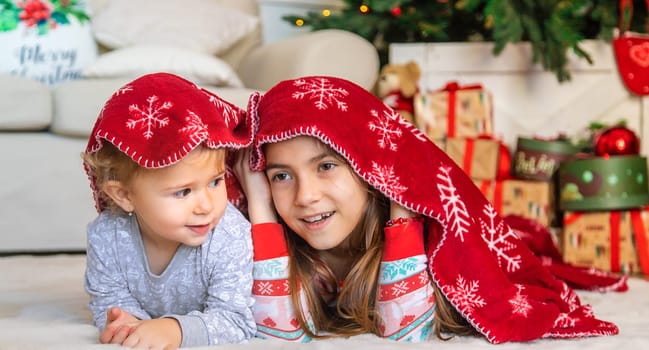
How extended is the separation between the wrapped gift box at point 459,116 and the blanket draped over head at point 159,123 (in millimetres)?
1348

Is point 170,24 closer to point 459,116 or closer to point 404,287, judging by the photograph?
point 459,116

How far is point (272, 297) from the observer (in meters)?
1.15

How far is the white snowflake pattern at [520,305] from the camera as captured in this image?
118 cm

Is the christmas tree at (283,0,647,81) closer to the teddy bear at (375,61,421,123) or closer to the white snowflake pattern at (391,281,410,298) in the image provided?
the teddy bear at (375,61,421,123)

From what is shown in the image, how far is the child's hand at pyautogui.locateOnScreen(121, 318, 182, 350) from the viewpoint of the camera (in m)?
1.01

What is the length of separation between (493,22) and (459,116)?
11.6 inches

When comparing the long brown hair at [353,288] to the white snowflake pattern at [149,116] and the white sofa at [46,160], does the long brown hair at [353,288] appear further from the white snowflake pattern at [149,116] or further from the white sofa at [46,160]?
the white sofa at [46,160]

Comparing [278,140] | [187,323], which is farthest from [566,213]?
[187,323]

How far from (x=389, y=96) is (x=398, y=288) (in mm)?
1312

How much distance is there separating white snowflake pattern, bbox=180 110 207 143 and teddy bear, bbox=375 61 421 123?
140cm

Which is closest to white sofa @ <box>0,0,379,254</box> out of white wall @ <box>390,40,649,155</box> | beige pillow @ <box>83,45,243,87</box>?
beige pillow @ <box>83,45,243,87</box>

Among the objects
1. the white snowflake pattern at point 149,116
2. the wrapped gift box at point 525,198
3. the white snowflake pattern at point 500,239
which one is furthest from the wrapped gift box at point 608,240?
the white snowflake pattern at point 149,116

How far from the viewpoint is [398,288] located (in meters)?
1.16

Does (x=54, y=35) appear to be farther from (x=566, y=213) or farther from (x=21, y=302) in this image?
(x=566, y=213)
